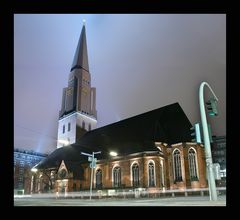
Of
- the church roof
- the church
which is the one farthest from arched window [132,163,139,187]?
the church roof

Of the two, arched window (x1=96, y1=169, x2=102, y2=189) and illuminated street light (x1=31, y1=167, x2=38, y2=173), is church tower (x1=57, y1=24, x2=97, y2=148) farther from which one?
arched window (x1=96, y1=169, x2=102, y2=189)

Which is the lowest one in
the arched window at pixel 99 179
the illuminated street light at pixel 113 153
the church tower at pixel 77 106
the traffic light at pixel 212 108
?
the arched window at pixel 99 179

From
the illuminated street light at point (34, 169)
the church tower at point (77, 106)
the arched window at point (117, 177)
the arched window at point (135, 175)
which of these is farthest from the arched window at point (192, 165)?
the illuminated street light at point (34, 169)

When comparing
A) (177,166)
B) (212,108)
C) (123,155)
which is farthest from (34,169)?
(212,108)

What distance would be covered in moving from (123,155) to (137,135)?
10.0 feet

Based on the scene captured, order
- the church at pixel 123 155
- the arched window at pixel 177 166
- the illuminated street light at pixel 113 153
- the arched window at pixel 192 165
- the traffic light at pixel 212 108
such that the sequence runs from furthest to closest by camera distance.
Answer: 1. the illuminated street light at pixel 113 153
2. the arched window at pixel 177 166
3. the church at pixel 123 155
4. the arched window at pixel 192 165
5. the traffic light at pixel 212 108

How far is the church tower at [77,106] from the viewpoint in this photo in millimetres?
36500

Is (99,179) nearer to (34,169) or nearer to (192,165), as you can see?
(34,169)

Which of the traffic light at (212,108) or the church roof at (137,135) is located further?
the church roof at (137,135)

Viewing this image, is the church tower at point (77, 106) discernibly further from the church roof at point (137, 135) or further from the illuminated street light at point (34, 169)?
the illuminated street light at point (34, 169)

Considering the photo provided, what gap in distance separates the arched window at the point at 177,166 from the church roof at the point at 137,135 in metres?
1.24
